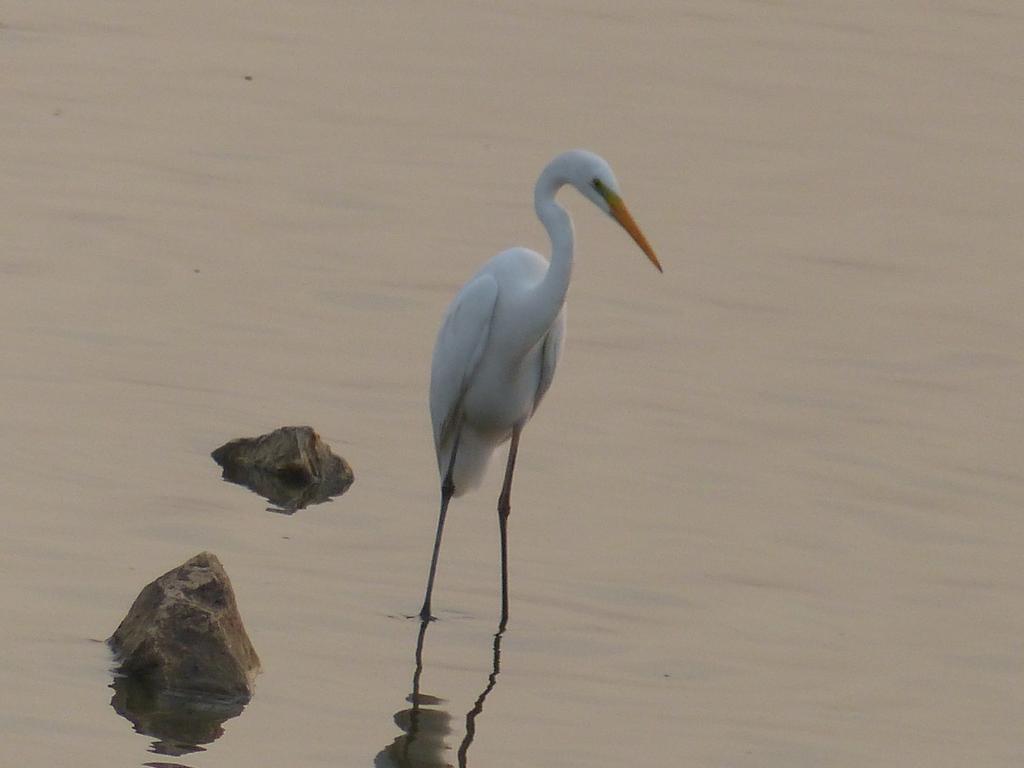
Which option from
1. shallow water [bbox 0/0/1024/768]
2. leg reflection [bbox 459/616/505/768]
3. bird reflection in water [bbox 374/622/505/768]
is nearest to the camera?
bird reflection in water [bbox 374/622/505/768]

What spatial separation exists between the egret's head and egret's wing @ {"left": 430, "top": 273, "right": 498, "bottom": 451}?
21.4 inches

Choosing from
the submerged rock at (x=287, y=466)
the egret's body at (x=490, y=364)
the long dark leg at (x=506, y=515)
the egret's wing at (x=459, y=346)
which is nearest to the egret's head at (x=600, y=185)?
the egret's body at (x=490, y=364)

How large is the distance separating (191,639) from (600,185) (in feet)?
6.57

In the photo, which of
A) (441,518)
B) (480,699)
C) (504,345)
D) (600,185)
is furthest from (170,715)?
(600,185)

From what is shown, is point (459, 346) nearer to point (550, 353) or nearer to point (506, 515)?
point (550, 353)

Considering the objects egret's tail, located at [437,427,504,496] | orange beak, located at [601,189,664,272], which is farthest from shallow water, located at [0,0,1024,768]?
orange beak, located at [601,189,664,272]

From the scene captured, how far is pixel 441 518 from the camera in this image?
743cm

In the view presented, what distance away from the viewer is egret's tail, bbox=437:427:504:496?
7.73 metres

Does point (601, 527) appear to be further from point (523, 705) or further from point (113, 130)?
point (113, 130)

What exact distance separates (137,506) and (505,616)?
1337mm

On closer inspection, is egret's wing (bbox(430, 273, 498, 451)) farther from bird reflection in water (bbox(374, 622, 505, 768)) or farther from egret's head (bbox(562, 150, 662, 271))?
bird reflection in water (bbox(374, 622, 505, 768))

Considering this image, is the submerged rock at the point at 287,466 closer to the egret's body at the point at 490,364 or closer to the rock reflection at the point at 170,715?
the egret's body at the point at 490,364

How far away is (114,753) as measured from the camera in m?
5.64

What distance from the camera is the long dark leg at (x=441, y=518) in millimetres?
7047
